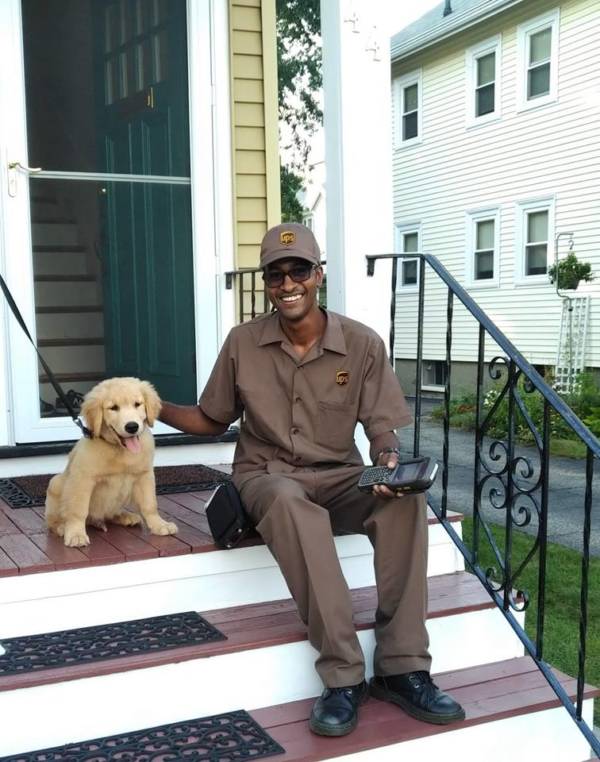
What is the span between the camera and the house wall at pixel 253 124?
4.44 metres

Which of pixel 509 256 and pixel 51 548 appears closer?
pixel 51 548

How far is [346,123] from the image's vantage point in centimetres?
325

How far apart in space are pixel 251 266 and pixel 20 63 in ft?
4.86

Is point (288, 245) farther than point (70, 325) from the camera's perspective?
No

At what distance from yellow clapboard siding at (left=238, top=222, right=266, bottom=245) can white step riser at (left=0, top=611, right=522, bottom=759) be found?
8.08 feet

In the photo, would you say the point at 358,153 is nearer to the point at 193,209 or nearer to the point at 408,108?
the point at 193,209

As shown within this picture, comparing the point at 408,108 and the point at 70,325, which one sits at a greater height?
the point at 408,108

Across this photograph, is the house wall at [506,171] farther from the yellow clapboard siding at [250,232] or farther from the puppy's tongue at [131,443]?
the puppy's tongue at [131,443]

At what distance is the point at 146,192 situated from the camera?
4.24 meters

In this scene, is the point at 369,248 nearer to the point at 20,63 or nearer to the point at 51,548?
the point at 51,548

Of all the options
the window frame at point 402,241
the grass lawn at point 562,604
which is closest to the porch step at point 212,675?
the grass lawn at point 562,604

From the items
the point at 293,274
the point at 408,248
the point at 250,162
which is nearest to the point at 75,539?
the point at 293,274

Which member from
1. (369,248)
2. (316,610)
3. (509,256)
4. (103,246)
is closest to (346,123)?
(369,248)

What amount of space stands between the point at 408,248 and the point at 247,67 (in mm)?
11230
